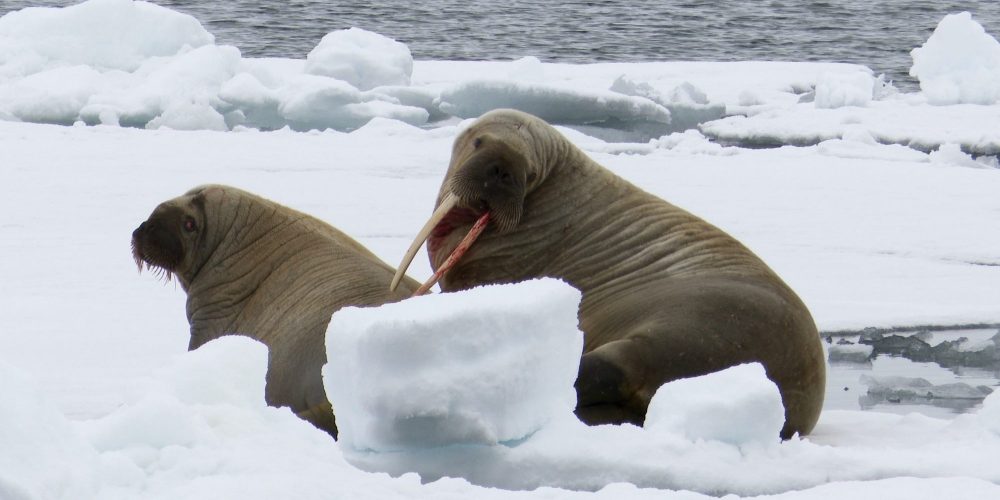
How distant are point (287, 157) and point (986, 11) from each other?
26.8 meters

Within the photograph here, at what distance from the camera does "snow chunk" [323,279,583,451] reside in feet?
9.18

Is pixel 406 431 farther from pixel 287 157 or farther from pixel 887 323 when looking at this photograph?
pixel 287 157

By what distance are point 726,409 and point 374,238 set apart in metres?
4.54

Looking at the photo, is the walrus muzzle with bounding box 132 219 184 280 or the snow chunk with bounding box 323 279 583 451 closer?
the snow chunk with bounding box 323 279 583 451

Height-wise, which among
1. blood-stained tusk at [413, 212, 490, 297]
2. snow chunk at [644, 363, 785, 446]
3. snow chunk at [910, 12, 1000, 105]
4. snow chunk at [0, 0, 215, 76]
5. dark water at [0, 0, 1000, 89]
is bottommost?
dark water at [0, 0, 1000, 89]

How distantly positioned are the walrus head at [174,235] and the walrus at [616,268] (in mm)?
759

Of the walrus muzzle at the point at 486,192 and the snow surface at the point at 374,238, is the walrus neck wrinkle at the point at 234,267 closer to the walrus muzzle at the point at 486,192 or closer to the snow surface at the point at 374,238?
the snow surface at the point at 374,238

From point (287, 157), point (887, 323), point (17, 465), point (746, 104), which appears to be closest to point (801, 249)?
point (887, 323)

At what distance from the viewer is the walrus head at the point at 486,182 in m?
4.52

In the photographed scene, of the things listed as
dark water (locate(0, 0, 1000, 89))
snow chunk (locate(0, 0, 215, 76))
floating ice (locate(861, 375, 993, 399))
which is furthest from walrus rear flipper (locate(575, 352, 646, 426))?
dark water (locate(0, 0, 1000, 89))

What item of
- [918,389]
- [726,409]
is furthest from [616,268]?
[726,409]

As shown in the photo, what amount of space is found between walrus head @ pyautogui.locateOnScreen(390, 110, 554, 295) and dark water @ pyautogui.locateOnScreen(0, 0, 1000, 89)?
19.4 m

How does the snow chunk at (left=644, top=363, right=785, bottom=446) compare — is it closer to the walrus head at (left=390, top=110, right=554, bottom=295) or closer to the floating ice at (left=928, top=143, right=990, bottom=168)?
the walrus head at (left=390, top=110, right=554, bottom=295)

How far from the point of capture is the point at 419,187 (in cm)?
901
